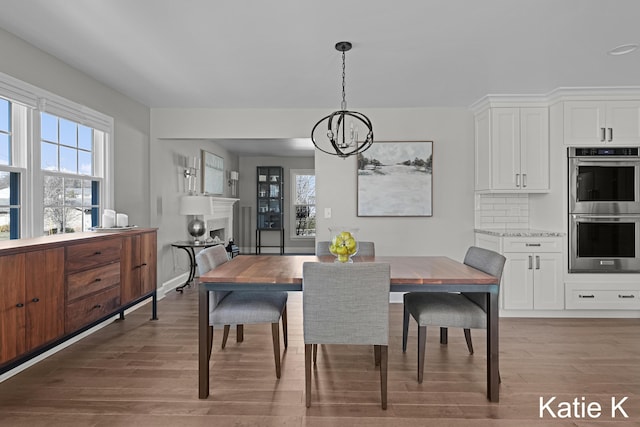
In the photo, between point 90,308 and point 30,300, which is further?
A: point 90,308

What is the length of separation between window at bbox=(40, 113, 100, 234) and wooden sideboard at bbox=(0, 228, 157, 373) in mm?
523

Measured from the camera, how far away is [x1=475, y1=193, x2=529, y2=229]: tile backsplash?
4.42m

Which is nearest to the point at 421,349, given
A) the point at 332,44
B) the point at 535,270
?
the point at 535,270

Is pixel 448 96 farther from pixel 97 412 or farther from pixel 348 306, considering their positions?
pixel 97 412

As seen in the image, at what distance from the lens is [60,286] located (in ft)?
8.15

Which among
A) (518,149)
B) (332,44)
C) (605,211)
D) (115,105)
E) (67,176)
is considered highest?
(332,44)

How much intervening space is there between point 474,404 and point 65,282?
8.93ft

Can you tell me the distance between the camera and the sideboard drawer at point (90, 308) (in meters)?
2.60

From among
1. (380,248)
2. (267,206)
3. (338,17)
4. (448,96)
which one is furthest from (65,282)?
(267,206)

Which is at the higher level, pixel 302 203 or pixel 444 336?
pixel 302 203

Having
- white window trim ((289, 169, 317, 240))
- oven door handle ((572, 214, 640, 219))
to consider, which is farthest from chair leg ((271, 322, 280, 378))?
white window trim ((289, 169, 317, 240))

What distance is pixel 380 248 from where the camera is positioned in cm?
457

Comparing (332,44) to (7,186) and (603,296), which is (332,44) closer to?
(7,186)

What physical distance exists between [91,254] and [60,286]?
371 millimetres
